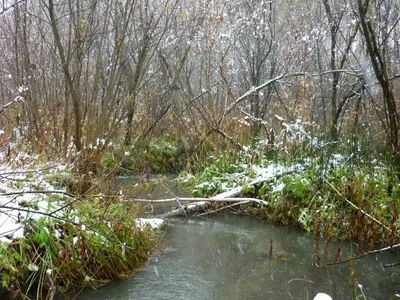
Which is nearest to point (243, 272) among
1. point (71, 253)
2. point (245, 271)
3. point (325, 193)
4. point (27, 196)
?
point (245, 271)

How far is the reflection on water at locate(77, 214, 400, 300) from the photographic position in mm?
4410

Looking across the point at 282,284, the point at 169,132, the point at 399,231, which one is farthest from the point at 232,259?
the point at 169,132

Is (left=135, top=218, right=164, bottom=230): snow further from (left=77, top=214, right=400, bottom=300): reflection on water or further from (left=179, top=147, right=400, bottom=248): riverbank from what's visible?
(left=179, top=147, right=400, bottom=248): riverbank

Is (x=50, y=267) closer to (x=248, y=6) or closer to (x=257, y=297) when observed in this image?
(x=257, y=297)

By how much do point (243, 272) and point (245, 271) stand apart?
0.04 m

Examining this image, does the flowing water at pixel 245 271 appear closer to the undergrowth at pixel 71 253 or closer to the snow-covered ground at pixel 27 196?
the undergrowth at pixel 71 253

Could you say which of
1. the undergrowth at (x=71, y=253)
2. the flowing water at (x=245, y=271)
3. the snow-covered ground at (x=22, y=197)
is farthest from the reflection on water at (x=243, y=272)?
the snow-covered ground at (x=22, y=197)

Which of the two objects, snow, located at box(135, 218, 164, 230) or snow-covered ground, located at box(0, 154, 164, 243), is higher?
snow-covered ground, located at box(0, 154, 164, 243)

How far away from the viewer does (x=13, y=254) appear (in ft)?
12.2

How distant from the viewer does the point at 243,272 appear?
5.00 m

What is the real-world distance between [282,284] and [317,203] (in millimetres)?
2306

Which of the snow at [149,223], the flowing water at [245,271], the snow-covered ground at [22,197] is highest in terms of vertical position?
the snow-covered ground at [22,197]

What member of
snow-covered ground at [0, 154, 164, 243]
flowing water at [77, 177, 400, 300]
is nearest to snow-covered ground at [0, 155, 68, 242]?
snow-covered ground at [0, 154, 164, 243]

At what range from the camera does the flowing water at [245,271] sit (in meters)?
4.41
